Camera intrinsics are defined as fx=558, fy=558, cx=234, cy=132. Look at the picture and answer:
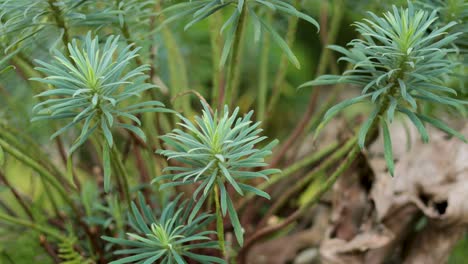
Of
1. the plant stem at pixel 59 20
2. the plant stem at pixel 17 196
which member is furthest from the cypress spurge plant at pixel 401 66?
the plant stem at pixel 17 196

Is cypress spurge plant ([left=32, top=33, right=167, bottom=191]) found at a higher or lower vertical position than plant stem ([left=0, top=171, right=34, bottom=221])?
higher

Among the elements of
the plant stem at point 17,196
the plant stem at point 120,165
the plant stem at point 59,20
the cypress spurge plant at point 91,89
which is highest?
the plant stem at point 59,20

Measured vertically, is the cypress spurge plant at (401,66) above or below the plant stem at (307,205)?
above

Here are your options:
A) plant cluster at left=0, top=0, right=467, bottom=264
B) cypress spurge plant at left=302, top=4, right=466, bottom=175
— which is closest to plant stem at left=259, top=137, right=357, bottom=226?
plant cluster at left=0, top=0, right=467, bottom=264

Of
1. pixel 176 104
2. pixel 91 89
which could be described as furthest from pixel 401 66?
pixel 176 104

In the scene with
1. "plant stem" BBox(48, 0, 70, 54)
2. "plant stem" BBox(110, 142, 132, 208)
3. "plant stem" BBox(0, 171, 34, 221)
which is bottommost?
"plant stem" BBox(0, 171, 34, 221)

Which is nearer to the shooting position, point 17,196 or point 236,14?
point 236,14

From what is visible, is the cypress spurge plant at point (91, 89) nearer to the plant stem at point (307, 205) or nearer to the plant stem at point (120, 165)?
the plant stem at point (120, 165)

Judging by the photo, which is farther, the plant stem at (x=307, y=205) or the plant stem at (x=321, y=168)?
the plant stem at (x=321, y=168)

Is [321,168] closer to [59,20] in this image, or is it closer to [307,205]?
[307,205]

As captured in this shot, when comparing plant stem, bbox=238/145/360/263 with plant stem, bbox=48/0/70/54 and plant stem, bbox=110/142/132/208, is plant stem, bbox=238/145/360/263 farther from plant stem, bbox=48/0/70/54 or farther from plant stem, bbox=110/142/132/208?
plant stem, bbox=48/0/70/54

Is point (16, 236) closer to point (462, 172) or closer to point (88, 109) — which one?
point (88, 109)

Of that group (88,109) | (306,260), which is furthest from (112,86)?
(306,260)

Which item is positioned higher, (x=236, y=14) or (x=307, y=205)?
(x=236, y=14)
